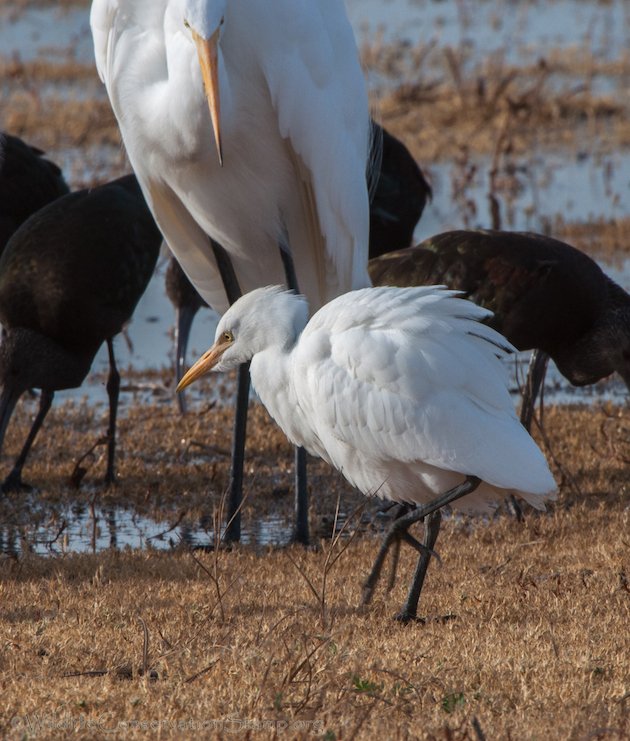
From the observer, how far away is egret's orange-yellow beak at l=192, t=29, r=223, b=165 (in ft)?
17.1

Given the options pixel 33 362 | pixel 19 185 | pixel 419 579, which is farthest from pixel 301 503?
pixel 19 185

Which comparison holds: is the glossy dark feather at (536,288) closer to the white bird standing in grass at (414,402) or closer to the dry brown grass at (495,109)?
the white bird standing in grass at (414,402)

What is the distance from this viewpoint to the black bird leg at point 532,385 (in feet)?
22.2

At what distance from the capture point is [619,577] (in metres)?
5.19

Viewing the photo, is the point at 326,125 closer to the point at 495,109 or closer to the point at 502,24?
the point at 495,109

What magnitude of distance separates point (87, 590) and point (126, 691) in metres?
1.37

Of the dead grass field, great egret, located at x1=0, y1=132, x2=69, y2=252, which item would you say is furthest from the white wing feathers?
great egret, located at x1=0, y1=132, x2=69, y2=252

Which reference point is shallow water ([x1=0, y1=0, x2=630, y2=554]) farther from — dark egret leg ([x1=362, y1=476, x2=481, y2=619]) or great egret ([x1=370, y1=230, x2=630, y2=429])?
dark egret leg ([x1=362, y1=476, x2=481, y2=619])

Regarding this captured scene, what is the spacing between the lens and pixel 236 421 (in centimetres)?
639

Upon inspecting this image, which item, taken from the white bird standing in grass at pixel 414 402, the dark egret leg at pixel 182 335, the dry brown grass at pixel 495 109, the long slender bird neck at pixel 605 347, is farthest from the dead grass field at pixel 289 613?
the dry brown grass at pixel 495 109

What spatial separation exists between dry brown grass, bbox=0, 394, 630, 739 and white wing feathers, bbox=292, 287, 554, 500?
1.69 ft

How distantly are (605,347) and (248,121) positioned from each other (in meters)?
2.07

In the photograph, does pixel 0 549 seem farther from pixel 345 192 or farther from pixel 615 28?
pixel 615 28

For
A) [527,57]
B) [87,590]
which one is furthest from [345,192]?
[527,57]
